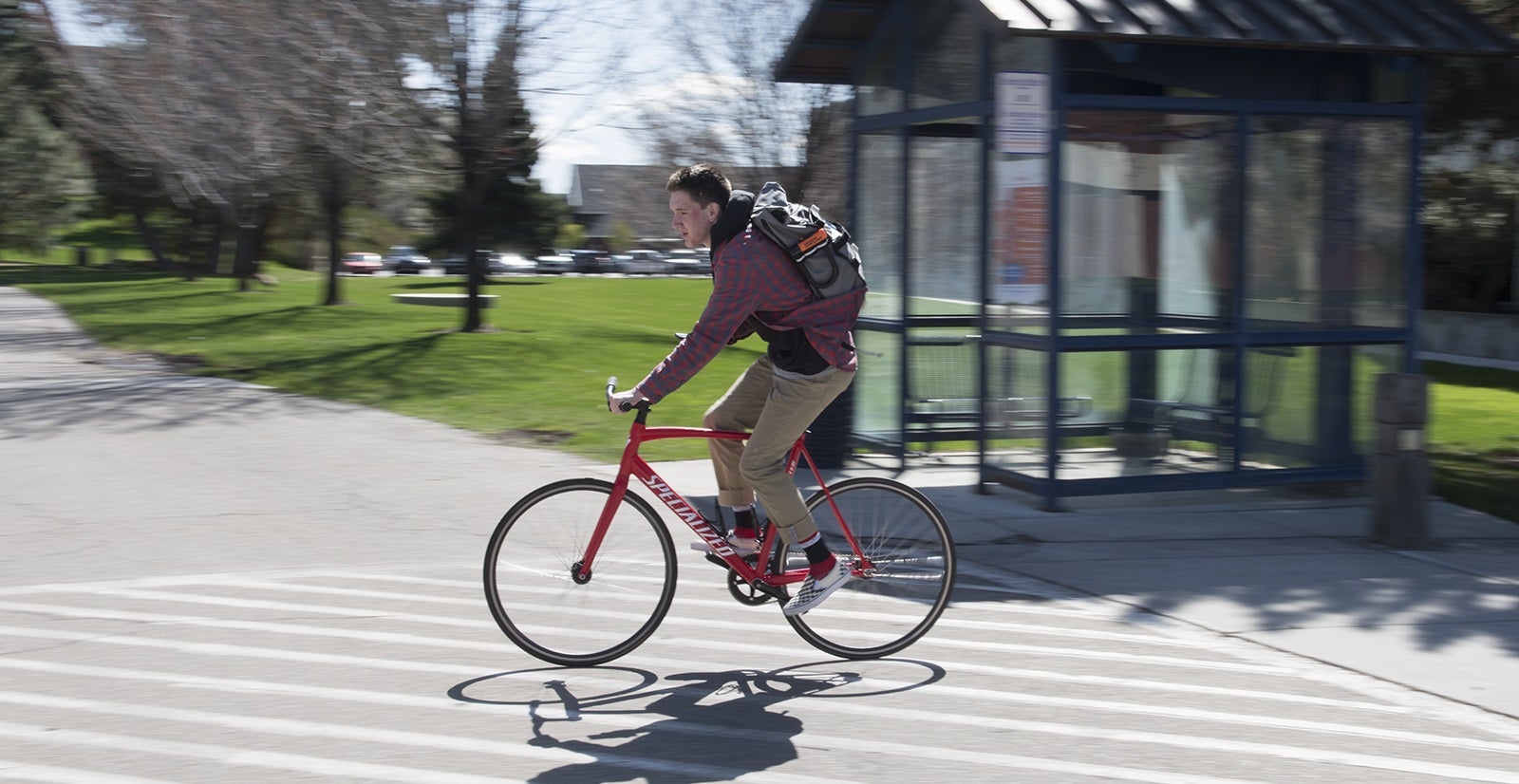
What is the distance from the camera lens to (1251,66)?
9867mm

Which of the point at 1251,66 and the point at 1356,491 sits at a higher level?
the point at 1251,66

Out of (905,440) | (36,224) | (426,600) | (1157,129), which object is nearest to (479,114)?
(905,440)

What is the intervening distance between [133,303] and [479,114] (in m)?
14.5

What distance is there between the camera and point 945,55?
10.5m

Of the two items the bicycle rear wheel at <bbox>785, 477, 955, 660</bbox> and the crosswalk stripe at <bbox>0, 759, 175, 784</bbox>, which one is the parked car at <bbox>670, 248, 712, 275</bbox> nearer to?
the bicycle rear wheel at <bbox>785, 477, 955, 660</bbox>

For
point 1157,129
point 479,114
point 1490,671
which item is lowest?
point 1490,671

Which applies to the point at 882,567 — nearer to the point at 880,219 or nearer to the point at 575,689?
the point at 575,689

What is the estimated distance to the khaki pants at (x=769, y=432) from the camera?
579 centimetres

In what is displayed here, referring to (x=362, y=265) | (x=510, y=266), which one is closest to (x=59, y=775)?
(x=362, y=265)

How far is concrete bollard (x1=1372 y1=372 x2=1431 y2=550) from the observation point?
8.47m

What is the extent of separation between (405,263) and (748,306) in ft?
240

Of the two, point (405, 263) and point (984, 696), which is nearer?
point (984, 696)

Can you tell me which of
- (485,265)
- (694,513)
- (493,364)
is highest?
(485,265)

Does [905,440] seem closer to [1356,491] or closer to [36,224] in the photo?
[1356,491]
